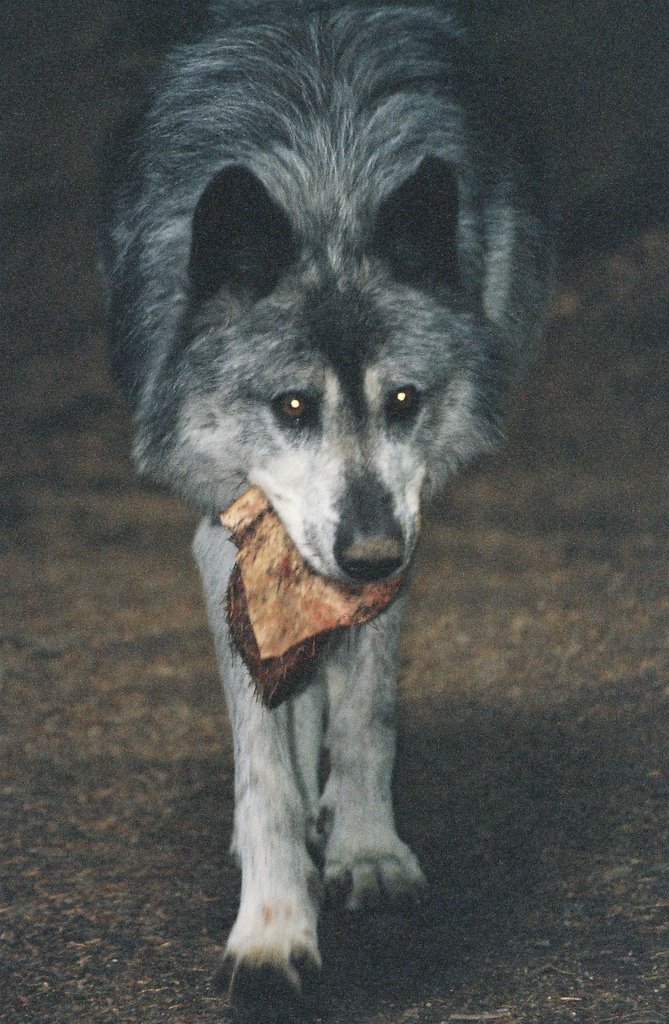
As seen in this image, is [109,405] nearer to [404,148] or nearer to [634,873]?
[404,148]

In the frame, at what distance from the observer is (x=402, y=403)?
325 cm

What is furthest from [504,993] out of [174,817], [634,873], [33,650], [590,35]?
[590,35]

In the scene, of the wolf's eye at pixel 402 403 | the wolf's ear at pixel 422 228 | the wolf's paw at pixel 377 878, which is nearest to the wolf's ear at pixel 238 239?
the wolf's ear at pixel 422 228

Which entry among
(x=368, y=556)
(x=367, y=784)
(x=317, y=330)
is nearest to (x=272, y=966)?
(x=367, y=784)

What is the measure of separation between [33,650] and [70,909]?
265cm

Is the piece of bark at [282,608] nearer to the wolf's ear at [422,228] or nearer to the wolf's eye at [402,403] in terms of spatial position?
the wolf's eye at [402,403]

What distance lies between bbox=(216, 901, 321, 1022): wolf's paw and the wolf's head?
30.9 inches

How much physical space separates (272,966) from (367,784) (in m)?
0.70

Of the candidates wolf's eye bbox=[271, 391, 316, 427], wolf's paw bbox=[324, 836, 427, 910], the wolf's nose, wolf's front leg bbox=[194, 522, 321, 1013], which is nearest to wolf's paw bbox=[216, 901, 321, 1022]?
wolf's front leg bbox=[194, 522, 321, 1013]

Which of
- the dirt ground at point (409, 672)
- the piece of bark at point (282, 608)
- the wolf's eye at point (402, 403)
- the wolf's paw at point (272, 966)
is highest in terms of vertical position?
the wolf's eye at point (402, 403)

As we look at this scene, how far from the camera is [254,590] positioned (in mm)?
3061

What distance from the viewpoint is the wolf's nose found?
291cm

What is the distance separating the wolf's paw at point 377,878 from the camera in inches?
128

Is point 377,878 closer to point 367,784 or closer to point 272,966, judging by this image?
point 367,784
